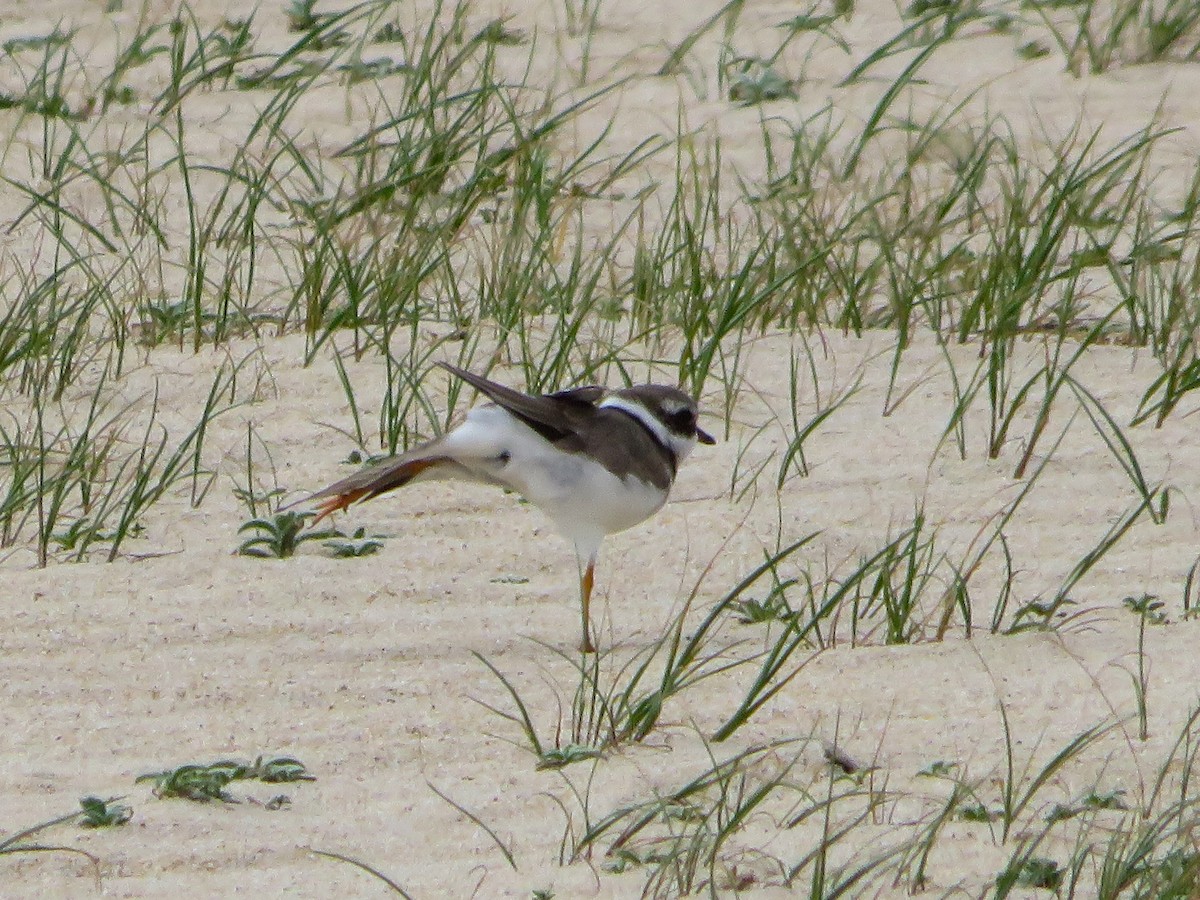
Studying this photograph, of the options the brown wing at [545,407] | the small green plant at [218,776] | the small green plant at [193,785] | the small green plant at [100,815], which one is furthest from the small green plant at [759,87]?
the small green plant at [100,815]

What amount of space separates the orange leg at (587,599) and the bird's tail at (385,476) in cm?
36

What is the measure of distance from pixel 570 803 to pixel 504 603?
1.00 m

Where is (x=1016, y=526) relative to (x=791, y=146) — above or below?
below

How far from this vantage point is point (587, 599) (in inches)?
159

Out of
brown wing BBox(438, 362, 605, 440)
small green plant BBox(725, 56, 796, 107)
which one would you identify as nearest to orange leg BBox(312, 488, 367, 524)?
brown wing BBox(438, 362, 605, 440)

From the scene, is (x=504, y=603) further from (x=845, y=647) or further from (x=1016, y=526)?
(x=1016, y=526)

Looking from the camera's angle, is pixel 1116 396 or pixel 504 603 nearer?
pixel 504 603

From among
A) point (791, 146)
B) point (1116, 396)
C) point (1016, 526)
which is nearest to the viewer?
point (1016, 526)

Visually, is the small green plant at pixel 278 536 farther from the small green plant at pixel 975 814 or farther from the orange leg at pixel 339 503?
the small green plant at pixel 975 814

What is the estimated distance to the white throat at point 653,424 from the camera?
436 centimetres

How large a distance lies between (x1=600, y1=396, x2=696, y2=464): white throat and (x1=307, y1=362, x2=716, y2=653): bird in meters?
0.05

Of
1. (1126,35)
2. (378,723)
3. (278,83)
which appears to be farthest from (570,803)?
(1126,35)

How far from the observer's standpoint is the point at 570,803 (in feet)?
Answer: 11.0

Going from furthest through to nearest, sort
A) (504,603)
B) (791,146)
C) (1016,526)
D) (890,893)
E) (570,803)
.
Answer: (791,146)
(1016,526)
(504,603)
(570,803)
(890,893)
